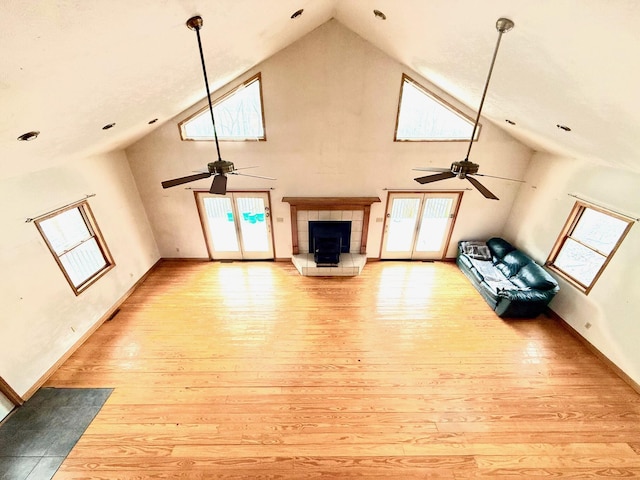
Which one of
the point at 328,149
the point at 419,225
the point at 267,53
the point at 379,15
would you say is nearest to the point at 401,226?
the point at 419,225

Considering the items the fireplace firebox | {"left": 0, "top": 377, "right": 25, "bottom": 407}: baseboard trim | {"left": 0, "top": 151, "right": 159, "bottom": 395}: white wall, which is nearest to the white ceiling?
{"left": 0, "top": 151, "right": 159, "bottom": 395}: white wall

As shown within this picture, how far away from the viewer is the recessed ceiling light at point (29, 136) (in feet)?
8.21

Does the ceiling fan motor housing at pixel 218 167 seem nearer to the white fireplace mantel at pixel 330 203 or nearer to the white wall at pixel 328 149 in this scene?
the white wall at pixel 328 149

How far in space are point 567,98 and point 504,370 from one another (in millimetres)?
3496

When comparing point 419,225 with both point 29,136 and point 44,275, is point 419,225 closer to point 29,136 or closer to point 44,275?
point 29,136

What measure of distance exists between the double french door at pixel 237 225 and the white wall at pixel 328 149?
0.21m

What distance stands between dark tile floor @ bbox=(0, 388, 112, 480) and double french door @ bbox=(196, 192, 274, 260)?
3.38m

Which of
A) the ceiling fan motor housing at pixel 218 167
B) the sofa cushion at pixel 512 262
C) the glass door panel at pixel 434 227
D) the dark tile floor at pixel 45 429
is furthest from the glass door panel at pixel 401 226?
the dark tile floor at pixel 45 429

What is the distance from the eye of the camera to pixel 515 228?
5949 mm

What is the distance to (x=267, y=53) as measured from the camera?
4.36 metres

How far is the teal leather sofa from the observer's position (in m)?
4.66

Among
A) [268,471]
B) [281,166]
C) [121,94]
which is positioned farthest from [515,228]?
[121,94]

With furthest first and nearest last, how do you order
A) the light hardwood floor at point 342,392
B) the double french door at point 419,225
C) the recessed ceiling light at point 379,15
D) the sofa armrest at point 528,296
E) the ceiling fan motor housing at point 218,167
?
the double french door at point 419,225 → the sofa armrest at point 528,296 → the recessed ceiling light at point 379,15 → the light hardwood floor at point 342,392 → the ceiling fan motor housing at point 218,167

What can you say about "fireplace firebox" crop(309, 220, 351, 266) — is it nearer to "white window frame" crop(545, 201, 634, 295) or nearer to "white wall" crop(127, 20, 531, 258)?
"white wall" crop(127, 20, 531, 258)
